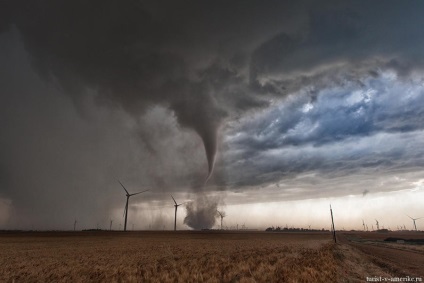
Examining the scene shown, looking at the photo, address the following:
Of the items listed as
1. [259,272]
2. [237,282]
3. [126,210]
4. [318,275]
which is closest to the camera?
[237,282]

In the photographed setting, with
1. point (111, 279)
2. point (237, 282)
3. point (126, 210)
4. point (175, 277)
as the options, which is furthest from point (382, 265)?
point (126, 210)

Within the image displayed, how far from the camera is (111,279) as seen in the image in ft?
72.7

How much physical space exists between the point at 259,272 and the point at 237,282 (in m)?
4.15

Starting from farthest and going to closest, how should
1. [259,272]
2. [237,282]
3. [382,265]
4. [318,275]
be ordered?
[382,265] < [259,272] < [318,275] < [237,282]

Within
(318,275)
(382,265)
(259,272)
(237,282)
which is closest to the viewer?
(237,282)

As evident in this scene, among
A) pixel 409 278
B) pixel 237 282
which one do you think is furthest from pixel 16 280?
pixel 409 278

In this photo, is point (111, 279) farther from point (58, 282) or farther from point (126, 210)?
point (126, 210)

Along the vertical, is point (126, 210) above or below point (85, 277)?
above

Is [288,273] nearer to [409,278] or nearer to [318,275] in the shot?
[318,275]

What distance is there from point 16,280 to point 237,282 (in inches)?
720

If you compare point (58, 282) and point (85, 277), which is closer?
point (58, 282)

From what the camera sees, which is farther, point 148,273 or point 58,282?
point 148,273

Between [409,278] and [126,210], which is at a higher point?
[126,210]

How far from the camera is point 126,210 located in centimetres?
16812
